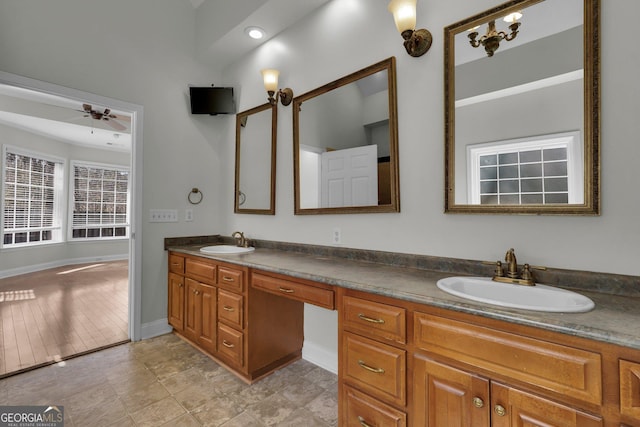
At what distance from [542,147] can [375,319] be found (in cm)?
112

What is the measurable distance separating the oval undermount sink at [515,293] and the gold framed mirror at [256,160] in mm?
1706

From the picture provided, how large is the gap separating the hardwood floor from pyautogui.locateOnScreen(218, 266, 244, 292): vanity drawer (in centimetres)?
138

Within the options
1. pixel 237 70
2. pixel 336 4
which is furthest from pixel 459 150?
pixel 237 70

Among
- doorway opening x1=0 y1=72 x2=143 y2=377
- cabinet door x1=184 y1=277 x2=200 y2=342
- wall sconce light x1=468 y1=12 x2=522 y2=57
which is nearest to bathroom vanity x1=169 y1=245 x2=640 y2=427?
cabinet door x1=184 y1=277 x2=200 y2=342

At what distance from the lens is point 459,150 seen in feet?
5.10

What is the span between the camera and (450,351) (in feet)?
3.44

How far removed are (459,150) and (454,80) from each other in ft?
1.29

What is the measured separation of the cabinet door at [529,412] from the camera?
0.83 meters

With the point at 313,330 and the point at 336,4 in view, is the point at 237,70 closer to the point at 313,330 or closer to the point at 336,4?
the point at 336,4

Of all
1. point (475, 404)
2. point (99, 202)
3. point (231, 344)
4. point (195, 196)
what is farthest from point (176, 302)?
point (99, 202)

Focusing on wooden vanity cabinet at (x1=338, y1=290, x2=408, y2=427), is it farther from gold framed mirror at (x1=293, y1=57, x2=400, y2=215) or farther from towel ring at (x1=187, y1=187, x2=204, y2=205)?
towel ring at (x1=187, y1=187, x2=204, y2=205)

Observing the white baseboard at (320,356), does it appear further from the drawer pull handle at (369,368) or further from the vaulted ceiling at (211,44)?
the vaulted ceiling at (211,44)

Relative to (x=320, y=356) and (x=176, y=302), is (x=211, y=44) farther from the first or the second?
(x=320, y=356)

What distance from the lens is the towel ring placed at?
118 inches
